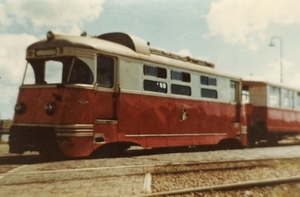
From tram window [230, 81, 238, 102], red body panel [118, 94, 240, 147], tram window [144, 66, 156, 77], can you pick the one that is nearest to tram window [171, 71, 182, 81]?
red body panel [118, 94, 240, 147]

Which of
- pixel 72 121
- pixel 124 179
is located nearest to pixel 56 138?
pixel 72 121

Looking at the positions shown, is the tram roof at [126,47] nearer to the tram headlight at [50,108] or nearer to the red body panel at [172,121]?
the red body panel at [172,121]

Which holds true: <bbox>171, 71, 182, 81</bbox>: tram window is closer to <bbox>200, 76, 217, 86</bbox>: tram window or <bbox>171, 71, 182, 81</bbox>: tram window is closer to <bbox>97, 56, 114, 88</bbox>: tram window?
<bbox>200, 76, 217, 86</bbox>: tram window

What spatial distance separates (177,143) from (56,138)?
13.2 feet

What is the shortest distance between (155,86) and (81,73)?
7.80 feet

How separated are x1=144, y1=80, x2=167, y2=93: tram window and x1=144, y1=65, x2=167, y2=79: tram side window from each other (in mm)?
201

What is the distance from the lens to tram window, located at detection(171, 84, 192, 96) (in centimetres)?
1023

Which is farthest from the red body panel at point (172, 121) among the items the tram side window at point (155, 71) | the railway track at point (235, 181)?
the railway track at point (235, 181)

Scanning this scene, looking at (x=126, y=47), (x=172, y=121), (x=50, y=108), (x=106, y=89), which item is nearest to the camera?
(x=50, y=108)

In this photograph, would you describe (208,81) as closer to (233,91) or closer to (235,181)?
(233,91)

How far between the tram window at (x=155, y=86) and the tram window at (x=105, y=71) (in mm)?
1171

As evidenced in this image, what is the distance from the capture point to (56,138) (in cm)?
752

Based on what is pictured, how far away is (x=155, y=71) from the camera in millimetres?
9688

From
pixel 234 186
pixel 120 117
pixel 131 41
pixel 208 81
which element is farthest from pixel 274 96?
pixel 234 186
